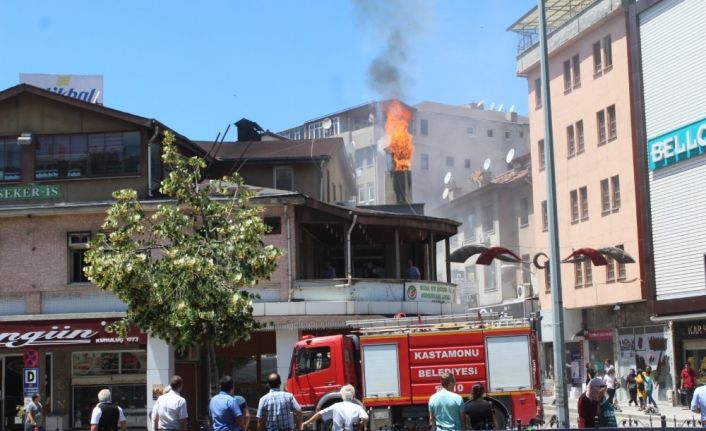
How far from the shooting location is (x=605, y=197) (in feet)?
148

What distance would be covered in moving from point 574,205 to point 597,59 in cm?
685

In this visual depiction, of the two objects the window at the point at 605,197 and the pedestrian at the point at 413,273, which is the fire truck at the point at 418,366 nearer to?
the pedestrian at the point at 413,273

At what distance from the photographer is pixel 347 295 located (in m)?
30.4

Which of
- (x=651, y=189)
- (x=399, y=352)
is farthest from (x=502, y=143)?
(x=399, y=352)

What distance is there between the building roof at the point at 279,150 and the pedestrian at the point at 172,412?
2141 centimetres

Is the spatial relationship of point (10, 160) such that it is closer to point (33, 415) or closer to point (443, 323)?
point (33, 415)

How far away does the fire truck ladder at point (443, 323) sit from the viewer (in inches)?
930

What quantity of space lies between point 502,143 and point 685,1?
50.6m

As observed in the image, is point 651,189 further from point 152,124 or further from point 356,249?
point 152,124

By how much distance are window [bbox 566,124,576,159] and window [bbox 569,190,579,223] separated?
174 cm

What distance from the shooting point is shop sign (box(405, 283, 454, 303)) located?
3183cm

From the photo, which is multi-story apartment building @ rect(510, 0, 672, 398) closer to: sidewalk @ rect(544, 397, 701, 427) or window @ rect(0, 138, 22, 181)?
sidewalk @ rect(544, 397, 701, 427)

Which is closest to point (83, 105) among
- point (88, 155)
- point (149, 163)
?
point (88, 155)

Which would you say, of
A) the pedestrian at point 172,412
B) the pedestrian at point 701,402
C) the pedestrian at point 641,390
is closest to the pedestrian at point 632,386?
the pedestrian at point 641,390
